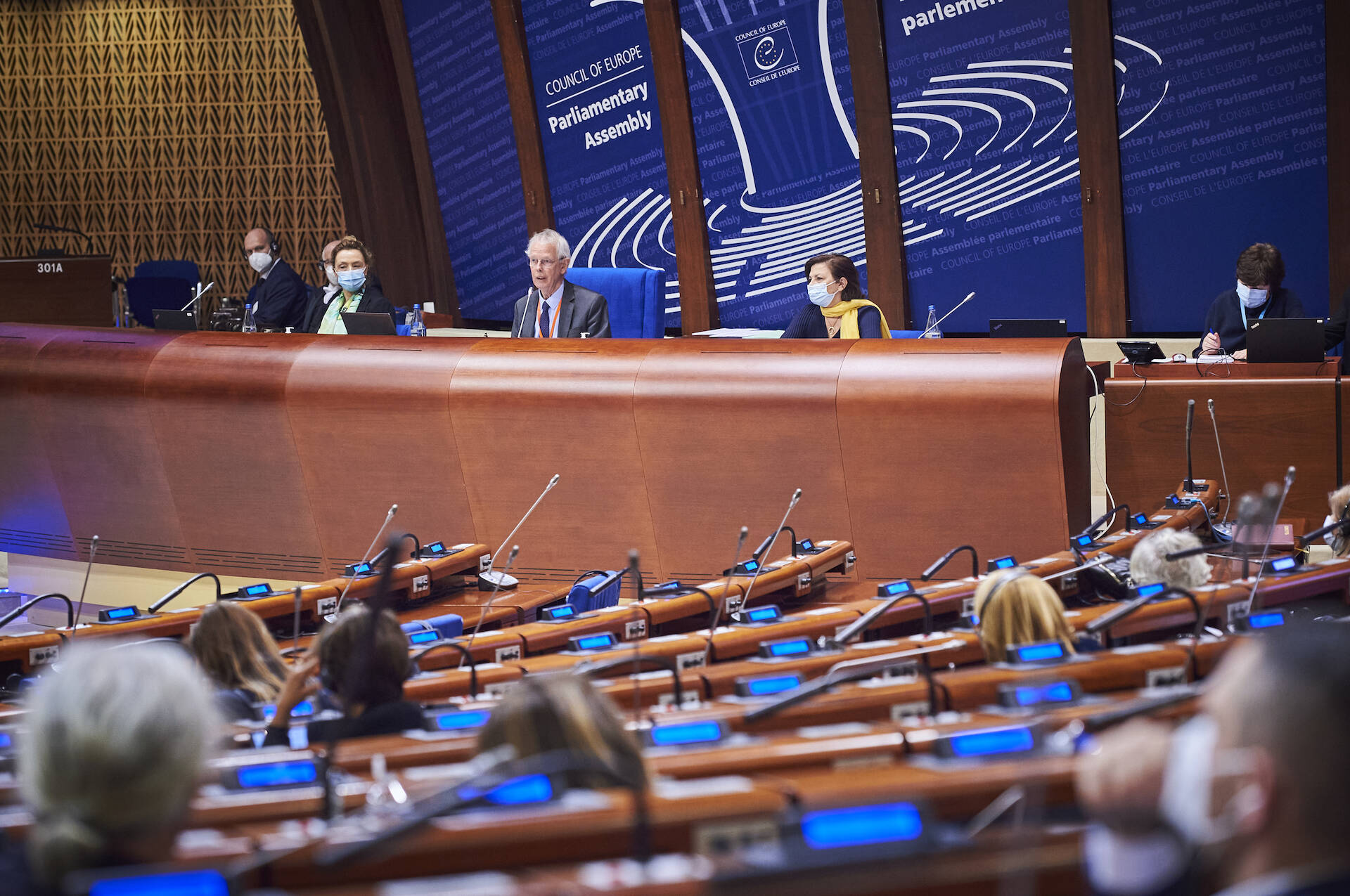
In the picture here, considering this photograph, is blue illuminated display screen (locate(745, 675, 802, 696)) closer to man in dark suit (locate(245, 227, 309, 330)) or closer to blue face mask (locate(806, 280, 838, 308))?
blue face mask (locate(806, 280, 838, 308))

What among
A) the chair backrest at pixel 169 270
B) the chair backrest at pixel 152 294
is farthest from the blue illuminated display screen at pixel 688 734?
the chair backrest at pixel 169 270

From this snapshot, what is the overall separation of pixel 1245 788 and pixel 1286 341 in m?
4.71

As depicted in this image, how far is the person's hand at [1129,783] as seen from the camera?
123 cm

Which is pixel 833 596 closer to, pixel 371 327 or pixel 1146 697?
pixel 1146 697

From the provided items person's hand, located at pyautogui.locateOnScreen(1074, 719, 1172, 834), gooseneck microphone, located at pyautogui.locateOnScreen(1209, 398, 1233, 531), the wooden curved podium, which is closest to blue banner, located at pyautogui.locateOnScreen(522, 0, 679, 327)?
the wooden curved podium

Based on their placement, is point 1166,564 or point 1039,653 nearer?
point 1039,653

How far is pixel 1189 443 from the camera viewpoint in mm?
4633

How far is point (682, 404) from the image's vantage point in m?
5.04

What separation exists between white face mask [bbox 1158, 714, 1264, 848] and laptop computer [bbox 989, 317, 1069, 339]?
192 inches

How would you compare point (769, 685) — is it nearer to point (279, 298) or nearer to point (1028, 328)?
point (1028, 328)

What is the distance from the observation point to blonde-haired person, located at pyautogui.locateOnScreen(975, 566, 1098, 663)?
107 inches

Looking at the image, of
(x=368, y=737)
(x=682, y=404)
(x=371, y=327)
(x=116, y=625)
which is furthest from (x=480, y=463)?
(x=368, y=737)

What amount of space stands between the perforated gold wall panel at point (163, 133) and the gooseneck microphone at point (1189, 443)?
869 cm

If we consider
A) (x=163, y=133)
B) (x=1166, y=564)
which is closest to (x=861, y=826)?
(x=1166, y=564)
